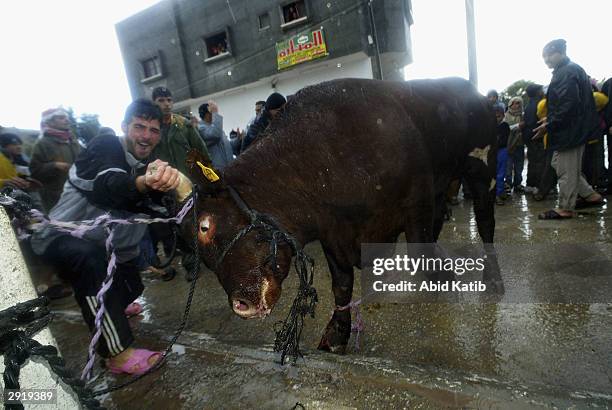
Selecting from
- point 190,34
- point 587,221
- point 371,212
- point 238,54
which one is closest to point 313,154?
point 371,212

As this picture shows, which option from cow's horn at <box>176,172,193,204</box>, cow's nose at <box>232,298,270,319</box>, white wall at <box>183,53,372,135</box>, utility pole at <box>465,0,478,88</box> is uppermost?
white wall at <box>183,53,372,135</box>

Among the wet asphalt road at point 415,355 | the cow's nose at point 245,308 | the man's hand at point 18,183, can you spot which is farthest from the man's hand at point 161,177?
the man's hand at point 18,183

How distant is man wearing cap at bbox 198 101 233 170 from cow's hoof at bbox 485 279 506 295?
388 centimetres

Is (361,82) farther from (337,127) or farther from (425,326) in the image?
(425,326)

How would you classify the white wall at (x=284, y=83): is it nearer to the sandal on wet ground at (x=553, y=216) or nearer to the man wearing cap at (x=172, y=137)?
the man wearing cap at (x=172, y=137)

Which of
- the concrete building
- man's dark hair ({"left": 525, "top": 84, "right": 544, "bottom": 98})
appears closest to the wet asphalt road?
man's dark hair ({"left": 525, "top": 84, "right": 544, "bottom": 98})

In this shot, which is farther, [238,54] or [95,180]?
[238,54]

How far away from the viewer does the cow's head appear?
1.97 m

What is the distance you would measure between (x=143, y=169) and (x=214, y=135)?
3022 millimetres

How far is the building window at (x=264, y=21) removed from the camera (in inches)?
661

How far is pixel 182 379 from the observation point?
7.68ft

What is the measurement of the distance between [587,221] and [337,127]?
4227 millimetres

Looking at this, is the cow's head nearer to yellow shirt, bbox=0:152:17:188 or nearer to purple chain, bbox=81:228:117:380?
purple chain, bbox=81:228:117:380

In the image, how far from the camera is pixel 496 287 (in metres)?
2.99
